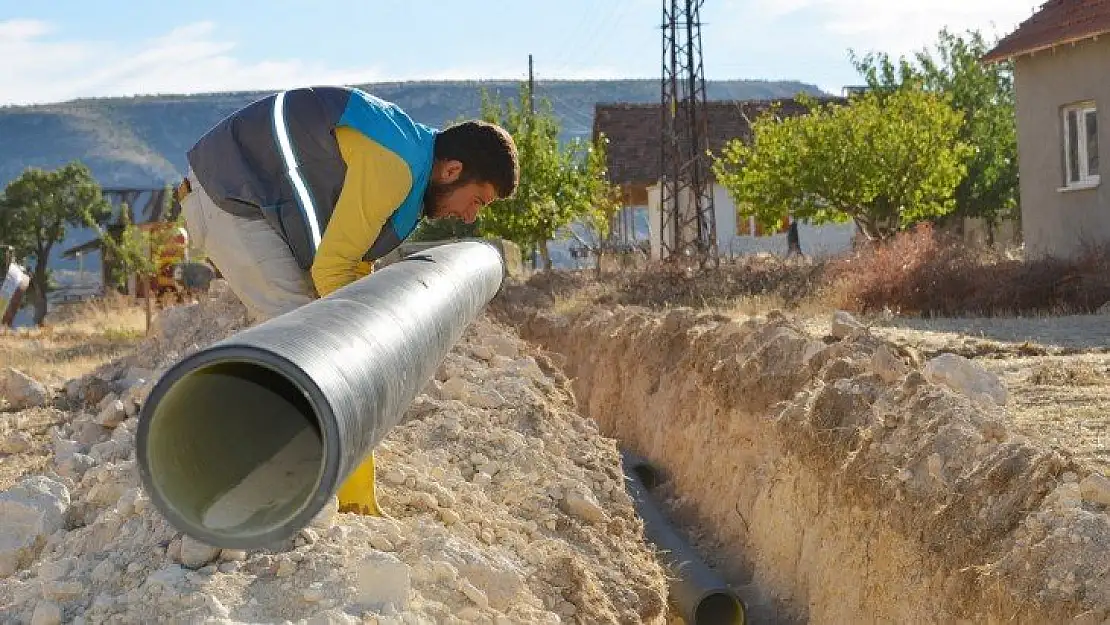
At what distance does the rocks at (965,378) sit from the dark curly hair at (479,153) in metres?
3.18

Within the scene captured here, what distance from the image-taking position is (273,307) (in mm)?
5258

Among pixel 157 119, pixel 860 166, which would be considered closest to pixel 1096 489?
pixel 860 166

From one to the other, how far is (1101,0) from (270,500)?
16920mm

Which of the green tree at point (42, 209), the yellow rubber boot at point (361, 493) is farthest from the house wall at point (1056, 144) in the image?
the green tree at point (42, 209)

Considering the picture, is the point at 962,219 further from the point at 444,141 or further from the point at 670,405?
the point at 444,141

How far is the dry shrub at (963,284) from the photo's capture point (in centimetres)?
1465

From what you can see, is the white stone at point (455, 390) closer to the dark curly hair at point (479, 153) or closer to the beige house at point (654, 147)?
the dark curly hair at point (479, 153)

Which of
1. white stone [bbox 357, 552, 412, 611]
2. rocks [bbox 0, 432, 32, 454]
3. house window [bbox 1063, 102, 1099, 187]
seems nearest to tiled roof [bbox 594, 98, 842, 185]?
house window [bbox 1063, 102, 1099, 187]

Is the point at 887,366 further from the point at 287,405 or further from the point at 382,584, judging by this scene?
the point at 287,405

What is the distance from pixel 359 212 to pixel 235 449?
980 mm

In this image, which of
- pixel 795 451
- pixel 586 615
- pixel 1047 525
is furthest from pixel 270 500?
pixel 795 451

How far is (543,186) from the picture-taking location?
30.9 meters

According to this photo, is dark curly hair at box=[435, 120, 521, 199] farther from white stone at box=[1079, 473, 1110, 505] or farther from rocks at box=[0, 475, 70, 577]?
white stone at box=[1079, 473, 1110, 505]

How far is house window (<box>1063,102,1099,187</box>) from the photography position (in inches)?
752
